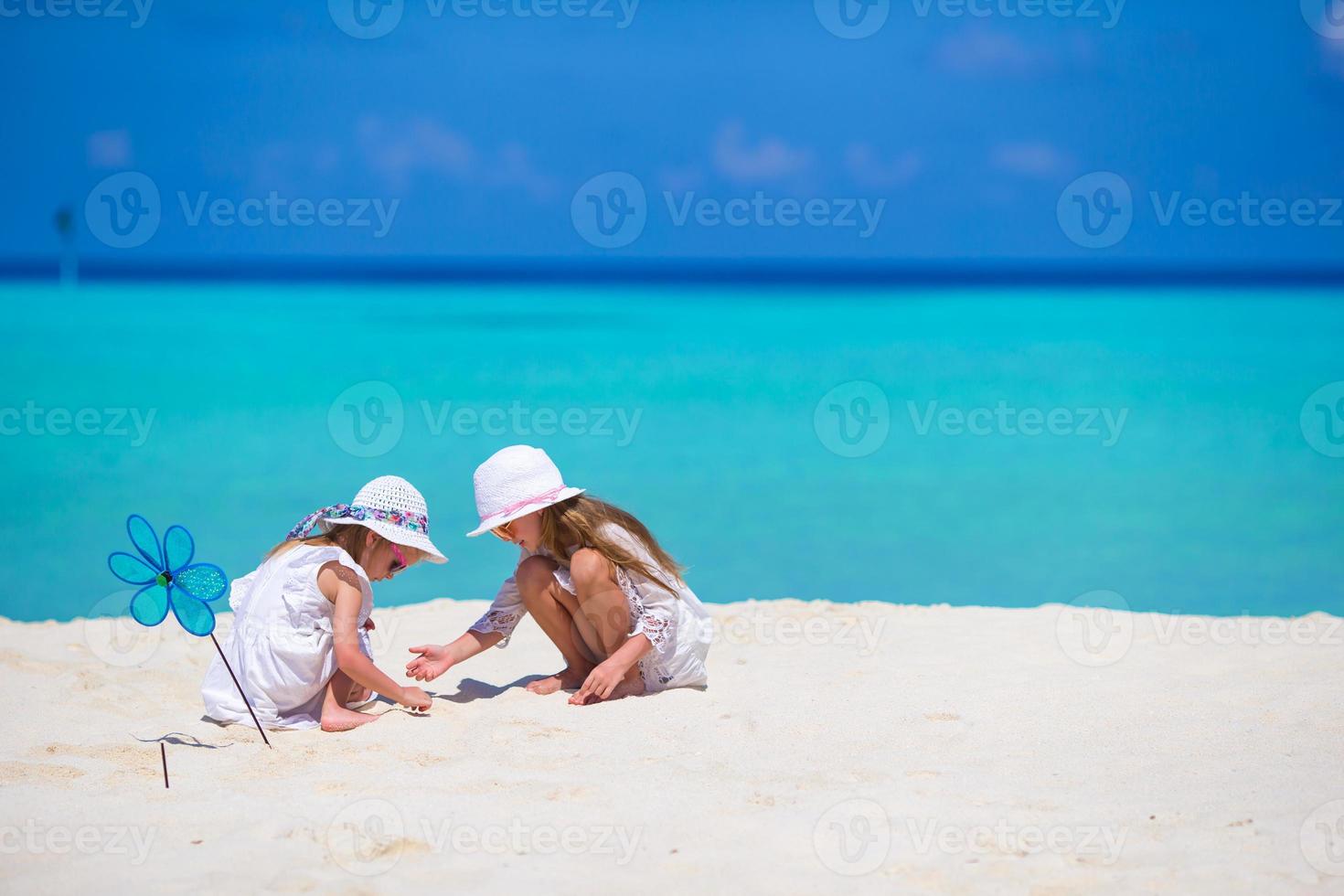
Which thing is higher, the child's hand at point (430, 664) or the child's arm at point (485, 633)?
the child's arm at point (485, 633)

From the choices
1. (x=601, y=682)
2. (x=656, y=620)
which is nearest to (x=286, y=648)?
(x=601, y=682)

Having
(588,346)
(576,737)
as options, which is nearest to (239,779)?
(576,737)

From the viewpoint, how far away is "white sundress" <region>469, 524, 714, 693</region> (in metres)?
3.41

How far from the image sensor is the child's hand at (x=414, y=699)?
10.5ft

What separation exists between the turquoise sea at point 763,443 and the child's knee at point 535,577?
2136 millimetres

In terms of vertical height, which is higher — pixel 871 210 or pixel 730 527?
pixel 871 210

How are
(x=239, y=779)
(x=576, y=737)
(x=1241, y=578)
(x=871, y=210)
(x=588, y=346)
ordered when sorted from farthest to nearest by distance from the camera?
1. (x=871, y=210)
2. (x=588, y=346)
3. (x=1241, y=578)
4. (x=576, y=737)
5. (x=239, y=779)

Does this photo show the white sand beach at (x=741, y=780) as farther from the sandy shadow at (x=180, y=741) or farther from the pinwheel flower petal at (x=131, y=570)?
the pinwheel flower petal at (x=131, y=570)

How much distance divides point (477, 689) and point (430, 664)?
0.24m

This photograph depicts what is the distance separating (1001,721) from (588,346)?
10992 millimetres

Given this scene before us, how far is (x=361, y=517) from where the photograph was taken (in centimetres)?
328

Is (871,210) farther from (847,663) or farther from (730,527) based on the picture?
(847,663)

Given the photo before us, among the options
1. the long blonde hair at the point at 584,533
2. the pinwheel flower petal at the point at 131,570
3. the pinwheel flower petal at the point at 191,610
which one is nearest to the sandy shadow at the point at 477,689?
the long blonde hair at the point at 584,533

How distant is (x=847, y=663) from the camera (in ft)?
12.8
